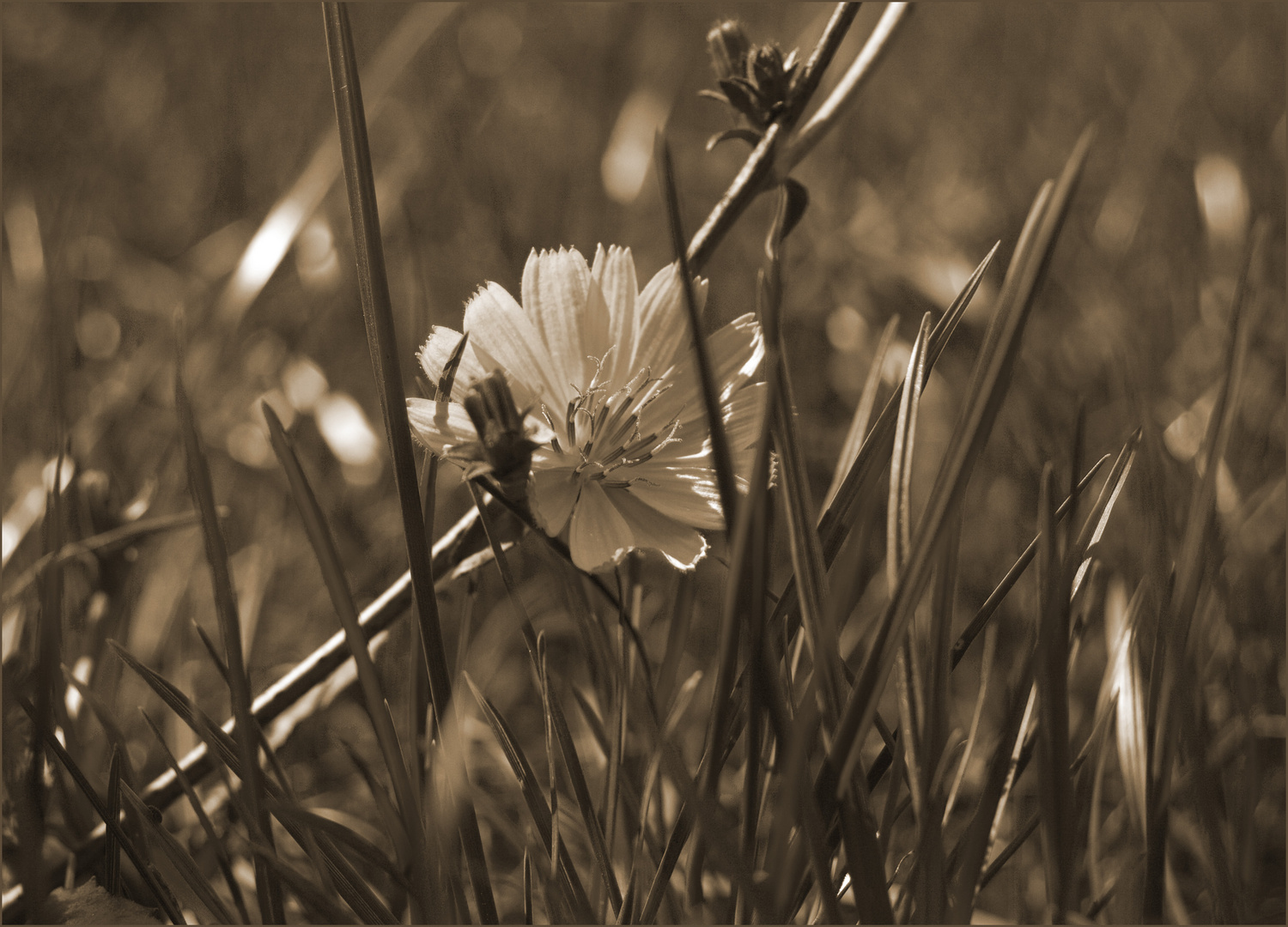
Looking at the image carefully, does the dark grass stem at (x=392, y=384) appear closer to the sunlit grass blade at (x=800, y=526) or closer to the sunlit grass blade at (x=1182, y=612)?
the sunlit grass blade at (x=800, y=526)

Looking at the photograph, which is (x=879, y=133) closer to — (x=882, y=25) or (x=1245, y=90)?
(x=1245, y=90)

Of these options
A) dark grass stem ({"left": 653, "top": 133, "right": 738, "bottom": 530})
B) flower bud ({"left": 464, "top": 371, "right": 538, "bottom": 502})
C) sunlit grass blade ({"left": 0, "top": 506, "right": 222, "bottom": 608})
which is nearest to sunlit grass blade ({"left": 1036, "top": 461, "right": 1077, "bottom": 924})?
dark grass stem ({"left": 653, "top": 133, "right": 738, "bottom": 530})

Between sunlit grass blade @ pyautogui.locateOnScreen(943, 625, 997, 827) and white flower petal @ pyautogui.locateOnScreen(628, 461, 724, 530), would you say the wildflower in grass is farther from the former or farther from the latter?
sunlit grass blade @ pyautogui.locateOnScreen(943, 625, 997, 827)

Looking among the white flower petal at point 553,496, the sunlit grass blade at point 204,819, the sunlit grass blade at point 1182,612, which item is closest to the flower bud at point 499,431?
the white flower petal at point 553,496

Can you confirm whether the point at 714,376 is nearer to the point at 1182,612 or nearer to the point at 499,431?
the point at 499,431

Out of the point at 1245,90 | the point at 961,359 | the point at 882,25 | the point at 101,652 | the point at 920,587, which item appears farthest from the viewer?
the point at 1245,90

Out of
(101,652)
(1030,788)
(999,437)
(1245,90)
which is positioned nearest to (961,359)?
(999,437)

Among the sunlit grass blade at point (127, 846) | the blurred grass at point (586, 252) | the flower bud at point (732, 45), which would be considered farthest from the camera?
the blurred grass at point (586, 252)

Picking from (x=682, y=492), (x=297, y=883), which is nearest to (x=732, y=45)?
(x=682, y=492)
